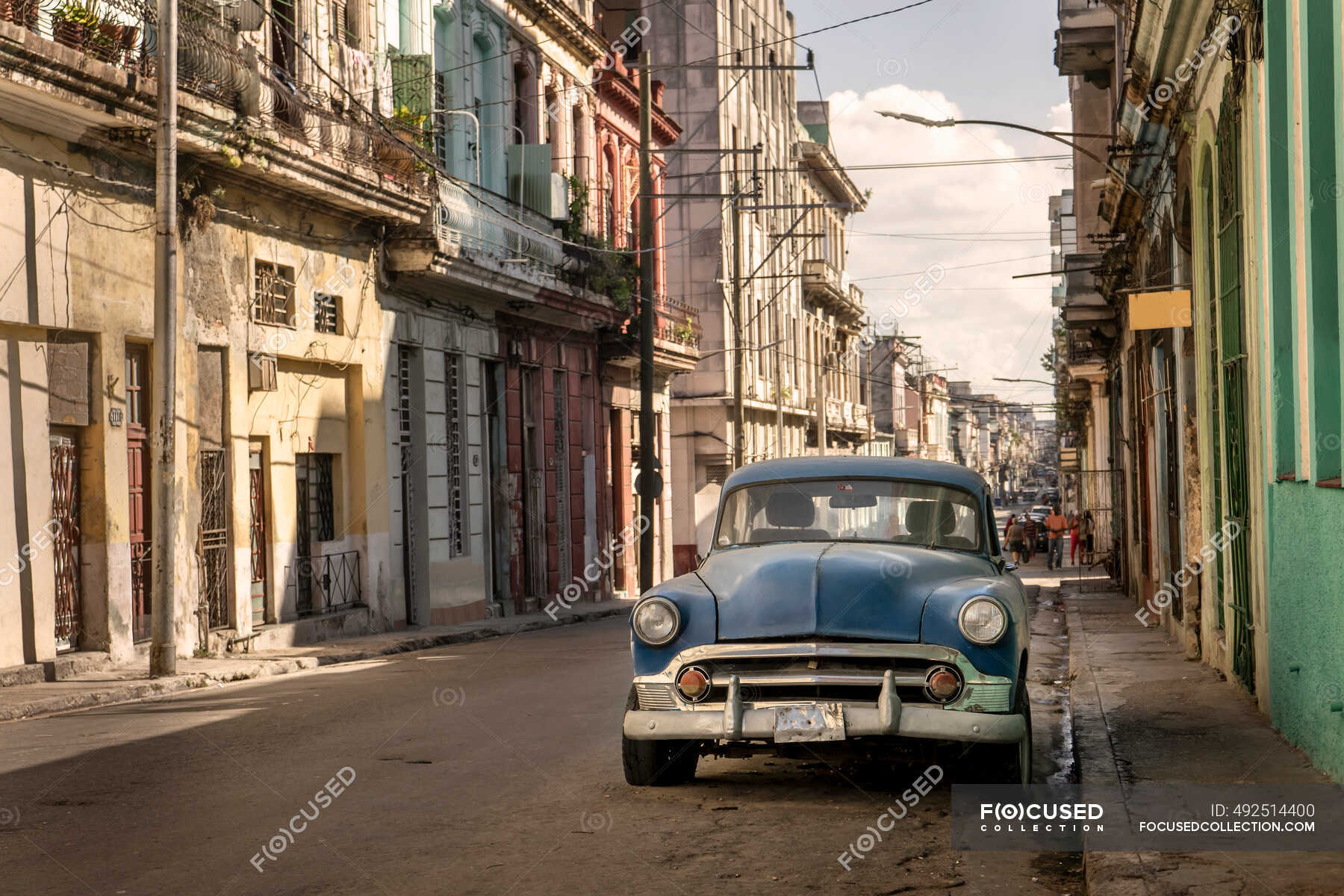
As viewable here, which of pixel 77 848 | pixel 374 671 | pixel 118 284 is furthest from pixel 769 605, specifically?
pixel 118 284

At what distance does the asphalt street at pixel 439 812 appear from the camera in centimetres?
621

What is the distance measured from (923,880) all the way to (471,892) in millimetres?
1730

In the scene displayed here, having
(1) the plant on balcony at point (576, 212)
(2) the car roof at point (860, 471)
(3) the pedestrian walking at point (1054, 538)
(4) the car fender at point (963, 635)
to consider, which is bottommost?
(3) the pedestrian walking at point (1054, 538)

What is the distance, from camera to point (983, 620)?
754cm

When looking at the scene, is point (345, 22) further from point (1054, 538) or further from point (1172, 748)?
point (1054, 538)

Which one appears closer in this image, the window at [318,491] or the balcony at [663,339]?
the window at [318,491]

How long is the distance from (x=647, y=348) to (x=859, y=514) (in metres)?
21.3

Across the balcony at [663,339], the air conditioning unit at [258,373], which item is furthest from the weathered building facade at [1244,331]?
the balcony at [663,339]

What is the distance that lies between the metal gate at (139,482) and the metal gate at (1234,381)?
36.4ft

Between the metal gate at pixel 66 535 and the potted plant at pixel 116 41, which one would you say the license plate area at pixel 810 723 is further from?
the potted plant at pixel 116 41

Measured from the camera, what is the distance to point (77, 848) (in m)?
6.81

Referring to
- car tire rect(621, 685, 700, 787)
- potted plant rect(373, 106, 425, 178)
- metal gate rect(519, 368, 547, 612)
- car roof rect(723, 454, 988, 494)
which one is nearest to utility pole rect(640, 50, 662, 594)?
metal gate rect(519, 368, 547, 612)

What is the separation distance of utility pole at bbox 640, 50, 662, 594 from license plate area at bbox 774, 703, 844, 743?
21035mm

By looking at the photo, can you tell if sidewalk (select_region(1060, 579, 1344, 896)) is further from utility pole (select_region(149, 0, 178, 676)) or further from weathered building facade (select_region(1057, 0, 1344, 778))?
utility pole (select_region(149, 0, 178, 676))
